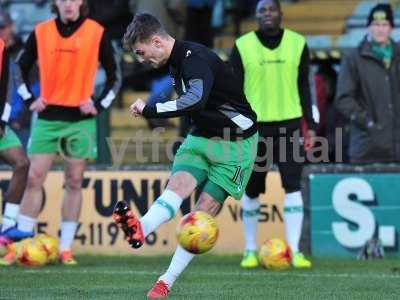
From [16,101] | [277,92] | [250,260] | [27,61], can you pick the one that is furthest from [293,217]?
[16,101]

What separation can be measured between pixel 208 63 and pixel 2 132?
2881 millimetres

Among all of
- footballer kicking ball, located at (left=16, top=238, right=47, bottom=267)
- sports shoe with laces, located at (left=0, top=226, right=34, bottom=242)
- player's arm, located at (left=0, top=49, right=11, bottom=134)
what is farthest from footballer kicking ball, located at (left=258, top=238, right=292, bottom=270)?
player's arm, located at (left=0, top=49, right=11, bottom=134)

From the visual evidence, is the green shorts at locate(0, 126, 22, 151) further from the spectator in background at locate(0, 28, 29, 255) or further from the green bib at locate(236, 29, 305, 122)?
the green bib at locate(236, 29, 305, 122)

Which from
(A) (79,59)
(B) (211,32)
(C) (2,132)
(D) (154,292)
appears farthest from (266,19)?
(B) (211,32)

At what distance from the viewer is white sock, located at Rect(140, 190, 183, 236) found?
823 cm

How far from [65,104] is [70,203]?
0.93m

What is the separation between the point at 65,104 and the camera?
11.5 metres

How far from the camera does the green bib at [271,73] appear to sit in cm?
1113

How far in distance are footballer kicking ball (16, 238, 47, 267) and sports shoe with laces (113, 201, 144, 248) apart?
116 inches

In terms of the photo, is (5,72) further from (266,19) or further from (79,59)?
(266,19)

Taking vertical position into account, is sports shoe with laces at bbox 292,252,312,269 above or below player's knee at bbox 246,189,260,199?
below

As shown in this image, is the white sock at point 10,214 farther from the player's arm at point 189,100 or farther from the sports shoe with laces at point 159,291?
the player's arm at point 189,100

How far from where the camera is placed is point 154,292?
843 centimetres

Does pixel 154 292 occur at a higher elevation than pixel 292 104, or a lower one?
lower
